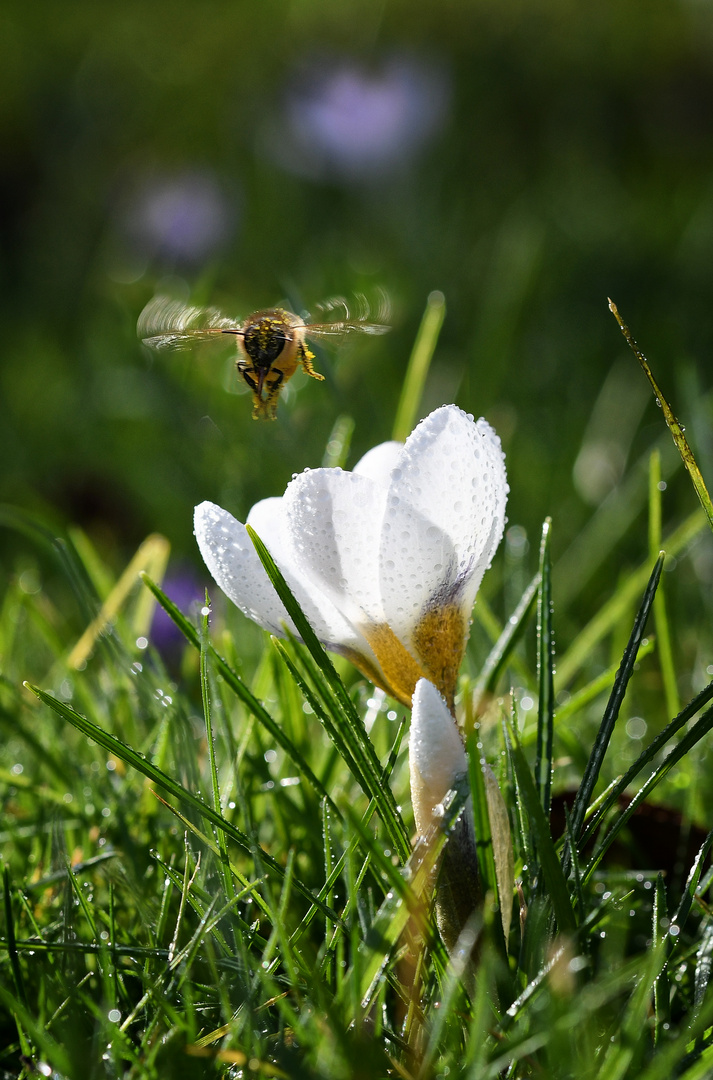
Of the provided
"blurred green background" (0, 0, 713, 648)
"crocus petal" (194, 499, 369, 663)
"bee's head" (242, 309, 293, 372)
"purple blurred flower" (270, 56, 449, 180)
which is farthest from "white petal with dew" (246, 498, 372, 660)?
"purple blurred flower" (270, 56, 449, 180)

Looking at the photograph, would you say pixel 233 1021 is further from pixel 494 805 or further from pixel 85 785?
pixel 85 785

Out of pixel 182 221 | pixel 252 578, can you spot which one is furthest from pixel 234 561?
pixel 182 221

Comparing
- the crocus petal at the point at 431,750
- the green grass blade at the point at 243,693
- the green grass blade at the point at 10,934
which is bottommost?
the green grass blade at the point at 10,934

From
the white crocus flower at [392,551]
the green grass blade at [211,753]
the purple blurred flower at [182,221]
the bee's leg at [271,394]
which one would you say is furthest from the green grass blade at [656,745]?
the purple blurred flower at [182,221]

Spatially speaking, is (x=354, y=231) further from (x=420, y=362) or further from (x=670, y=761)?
(x=670, y=761)

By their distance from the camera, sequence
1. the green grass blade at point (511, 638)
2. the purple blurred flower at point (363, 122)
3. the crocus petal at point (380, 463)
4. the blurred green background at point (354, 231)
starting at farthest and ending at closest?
the purple blurred flower at point (363, 122)
the blurred green background at point (354, 231)
the green grass blade at point (511, 638)
the crocus petal at point (380, 463)

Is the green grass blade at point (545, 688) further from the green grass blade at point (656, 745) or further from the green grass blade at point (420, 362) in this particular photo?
the green grass blade at point (420, 362)

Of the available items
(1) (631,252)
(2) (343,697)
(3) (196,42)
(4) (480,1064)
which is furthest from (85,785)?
(3) (196,42)
